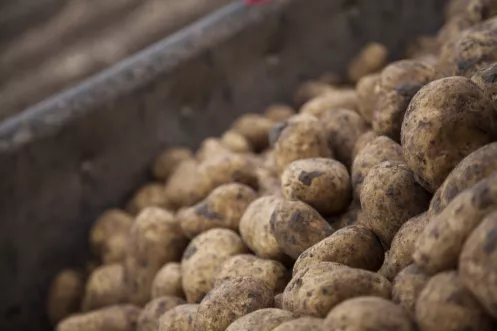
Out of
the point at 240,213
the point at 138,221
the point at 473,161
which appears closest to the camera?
the point at 473,161

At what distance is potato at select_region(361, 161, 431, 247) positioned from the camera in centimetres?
89

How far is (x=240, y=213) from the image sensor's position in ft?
4.09

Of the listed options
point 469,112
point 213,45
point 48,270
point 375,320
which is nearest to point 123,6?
point 213,45

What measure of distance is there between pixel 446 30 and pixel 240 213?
0.76 meters

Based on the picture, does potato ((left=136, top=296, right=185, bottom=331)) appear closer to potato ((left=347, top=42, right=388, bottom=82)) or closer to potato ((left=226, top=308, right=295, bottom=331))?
potato ((left=226, top=308, right=295, bottom=331))

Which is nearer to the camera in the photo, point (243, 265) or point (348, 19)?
point (243, 265)

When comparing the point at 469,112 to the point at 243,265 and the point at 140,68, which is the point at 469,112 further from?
the point at 140,68

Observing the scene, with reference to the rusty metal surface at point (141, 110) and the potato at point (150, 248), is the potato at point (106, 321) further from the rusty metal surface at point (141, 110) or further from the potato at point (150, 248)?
the rusty metal surface at point (141, 110)

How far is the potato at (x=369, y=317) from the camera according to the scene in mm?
653

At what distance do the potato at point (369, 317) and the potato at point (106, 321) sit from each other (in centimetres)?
69

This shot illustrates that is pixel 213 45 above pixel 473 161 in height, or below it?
above

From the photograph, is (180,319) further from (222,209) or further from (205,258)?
(222,209)

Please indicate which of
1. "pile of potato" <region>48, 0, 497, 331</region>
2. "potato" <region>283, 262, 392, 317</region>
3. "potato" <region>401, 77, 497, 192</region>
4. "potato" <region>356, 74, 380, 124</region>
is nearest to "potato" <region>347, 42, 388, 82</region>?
"pile of potato" <region>48, 0, 497, 331</region>

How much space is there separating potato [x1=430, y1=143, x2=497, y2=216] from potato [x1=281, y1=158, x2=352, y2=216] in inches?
11.5
